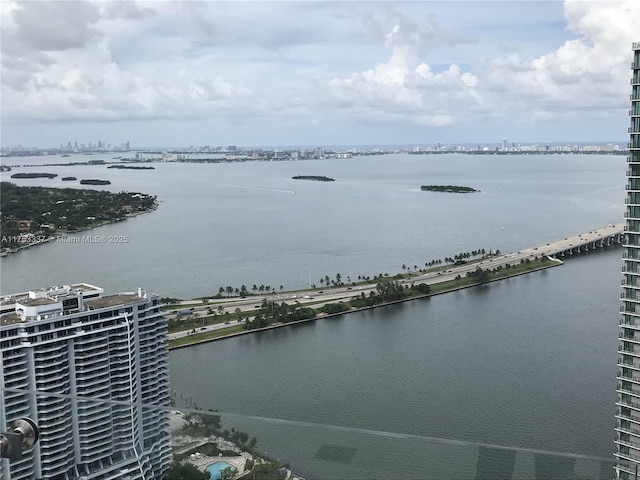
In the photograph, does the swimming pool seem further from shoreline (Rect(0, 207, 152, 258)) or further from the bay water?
shoreline (Rect(0, 207, 152, 258))

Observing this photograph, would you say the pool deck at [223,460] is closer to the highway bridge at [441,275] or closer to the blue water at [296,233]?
the highway bridge at [441,275]

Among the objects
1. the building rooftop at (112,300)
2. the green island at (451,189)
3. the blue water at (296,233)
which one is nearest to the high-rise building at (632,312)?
the building rooftop at (112,300)

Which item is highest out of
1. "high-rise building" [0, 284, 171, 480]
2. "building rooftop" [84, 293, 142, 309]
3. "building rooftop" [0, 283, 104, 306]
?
"building rooftop" [0, 283, 104, 306]

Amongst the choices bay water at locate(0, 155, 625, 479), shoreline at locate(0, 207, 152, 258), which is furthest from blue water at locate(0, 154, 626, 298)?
shoreline at locate(0, 207, 152, 258)

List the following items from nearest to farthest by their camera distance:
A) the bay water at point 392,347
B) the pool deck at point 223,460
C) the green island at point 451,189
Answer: the bay water at point 392,347, the pool deck at point 223,460, the green island at point 451,189

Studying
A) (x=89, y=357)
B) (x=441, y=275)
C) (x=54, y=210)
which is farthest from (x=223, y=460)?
(x=54, y=210)

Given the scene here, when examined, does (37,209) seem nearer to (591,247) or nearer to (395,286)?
(395,286)

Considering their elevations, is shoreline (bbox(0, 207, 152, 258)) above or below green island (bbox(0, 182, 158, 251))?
below
